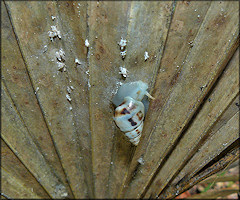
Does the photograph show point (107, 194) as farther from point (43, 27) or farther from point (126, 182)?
point (43, 27)

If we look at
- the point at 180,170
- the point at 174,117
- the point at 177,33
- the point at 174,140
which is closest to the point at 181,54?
the point at 177,33

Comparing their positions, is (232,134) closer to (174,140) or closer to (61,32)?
(174,140)

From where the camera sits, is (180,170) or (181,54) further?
(180,170)

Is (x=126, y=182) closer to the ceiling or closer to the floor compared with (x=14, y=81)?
closer to the floor

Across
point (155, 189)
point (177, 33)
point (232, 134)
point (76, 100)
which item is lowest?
point (155, 189)

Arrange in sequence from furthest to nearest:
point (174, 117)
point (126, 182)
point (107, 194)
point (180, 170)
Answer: point (107, 194), point (126, 182), point (180, 170), point (174, 117)

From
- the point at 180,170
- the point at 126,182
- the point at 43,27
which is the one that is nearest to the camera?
the point at 43,27

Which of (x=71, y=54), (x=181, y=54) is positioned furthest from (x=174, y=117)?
(x=71, y=54)
